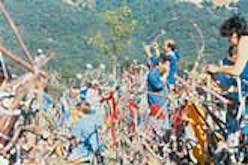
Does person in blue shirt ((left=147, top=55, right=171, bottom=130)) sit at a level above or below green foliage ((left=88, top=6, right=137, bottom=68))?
above

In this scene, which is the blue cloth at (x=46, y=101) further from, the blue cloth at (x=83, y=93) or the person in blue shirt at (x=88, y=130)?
the blue cloth at (x=83, y=93)

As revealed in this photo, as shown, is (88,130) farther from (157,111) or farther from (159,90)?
(157,111)

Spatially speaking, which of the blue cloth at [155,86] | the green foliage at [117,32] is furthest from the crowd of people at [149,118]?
the green foliage at [117,32]

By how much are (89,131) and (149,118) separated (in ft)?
4.94

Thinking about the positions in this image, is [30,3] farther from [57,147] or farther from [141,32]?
[57,147]

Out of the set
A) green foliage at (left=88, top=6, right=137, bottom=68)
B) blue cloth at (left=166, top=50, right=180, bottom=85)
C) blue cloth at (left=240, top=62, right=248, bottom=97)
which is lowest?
green foliage at (left=88, top=6, right=137, bottom=68)

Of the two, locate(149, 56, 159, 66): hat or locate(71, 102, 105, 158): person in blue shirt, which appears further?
locate(71, 102, 105, 158): person in blue shirt

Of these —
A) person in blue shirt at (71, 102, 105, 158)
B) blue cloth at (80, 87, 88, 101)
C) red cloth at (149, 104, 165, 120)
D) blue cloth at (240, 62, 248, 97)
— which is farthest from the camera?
blue cloth at (80, 87, 88, 101)

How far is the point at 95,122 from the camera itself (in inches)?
412

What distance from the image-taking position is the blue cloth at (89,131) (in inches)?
391

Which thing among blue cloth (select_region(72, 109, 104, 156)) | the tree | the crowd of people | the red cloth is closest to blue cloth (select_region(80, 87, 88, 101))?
the crowd of people

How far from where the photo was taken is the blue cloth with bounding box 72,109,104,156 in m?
9.94

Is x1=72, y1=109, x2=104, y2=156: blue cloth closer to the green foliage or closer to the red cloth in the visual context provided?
the red cloth

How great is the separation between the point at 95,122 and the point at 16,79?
480 cm
